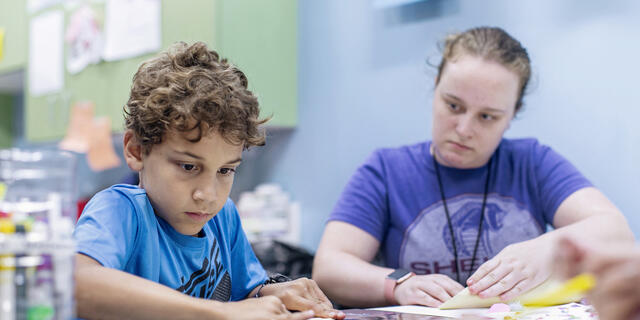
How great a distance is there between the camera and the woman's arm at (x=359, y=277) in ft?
3.38

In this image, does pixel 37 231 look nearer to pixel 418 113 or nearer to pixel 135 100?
pixel 135 100

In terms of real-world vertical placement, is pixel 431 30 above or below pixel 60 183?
above

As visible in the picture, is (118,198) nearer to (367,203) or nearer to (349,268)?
(349,268)

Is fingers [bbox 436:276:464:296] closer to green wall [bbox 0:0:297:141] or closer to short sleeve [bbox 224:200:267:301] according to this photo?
short sleeve [bbox 224:200:267:301]

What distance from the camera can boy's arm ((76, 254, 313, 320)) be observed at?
26.1 inches

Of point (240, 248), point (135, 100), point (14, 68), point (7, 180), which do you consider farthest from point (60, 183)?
point (14, 68)

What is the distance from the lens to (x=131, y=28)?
2217 millimetres

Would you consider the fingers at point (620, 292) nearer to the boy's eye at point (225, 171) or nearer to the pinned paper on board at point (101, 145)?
the boy's eye at point (225, 171)

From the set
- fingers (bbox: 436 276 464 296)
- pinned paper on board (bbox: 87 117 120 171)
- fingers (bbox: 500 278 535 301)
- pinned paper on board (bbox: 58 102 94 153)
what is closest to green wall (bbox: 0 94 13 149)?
pinned paper on board (bbox: 58 102 94 153)

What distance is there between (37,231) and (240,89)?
1.36 ft

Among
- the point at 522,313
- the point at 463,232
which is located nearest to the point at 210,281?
the point at 522,313

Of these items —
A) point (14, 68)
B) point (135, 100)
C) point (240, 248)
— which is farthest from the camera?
point (14, 68)

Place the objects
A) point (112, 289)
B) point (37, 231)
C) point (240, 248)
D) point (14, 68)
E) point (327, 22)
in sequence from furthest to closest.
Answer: point (14, 68)
point (327, 22)
point (240, 248)
point (112, 289)
point (37, 231)

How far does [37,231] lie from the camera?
54 cm
